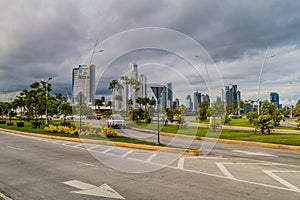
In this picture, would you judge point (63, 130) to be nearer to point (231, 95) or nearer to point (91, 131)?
point (91, 131)

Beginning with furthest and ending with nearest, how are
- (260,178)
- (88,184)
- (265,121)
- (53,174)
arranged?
(265,121) < (53,174) < (260,178) < (88,184)

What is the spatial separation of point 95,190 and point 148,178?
1.72 meters

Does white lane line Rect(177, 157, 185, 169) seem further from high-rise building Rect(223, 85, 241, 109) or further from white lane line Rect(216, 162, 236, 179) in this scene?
high-rise building Rect(223, 85, 241, 109)

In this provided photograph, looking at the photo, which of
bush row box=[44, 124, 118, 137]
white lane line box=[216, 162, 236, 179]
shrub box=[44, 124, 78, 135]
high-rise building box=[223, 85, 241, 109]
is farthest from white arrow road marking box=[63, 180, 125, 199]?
high-rise building box=[223, 85, 241, 109]

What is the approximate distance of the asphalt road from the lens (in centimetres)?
591

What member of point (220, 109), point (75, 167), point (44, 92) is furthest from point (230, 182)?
point (44, 92)

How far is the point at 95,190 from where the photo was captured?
6219 mm

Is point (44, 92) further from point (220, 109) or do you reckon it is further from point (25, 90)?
point (220, 109)

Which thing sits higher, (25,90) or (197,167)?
(25,90)

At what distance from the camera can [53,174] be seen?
7887 millimetres

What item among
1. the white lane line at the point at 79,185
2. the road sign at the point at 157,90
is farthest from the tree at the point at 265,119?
the white lane line at the point at 79,185

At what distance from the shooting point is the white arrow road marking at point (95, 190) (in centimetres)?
584

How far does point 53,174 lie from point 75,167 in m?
1.05

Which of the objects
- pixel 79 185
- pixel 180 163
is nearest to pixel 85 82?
pixel 180 163
